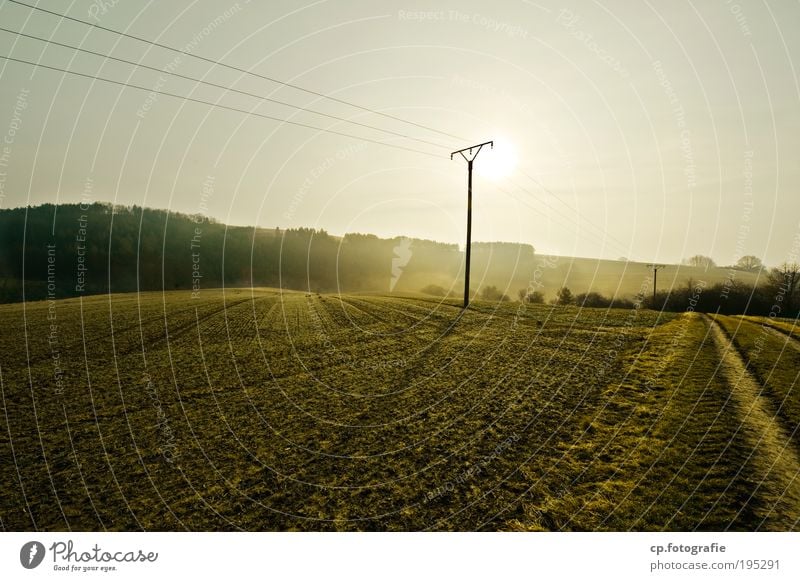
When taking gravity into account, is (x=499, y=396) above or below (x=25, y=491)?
above

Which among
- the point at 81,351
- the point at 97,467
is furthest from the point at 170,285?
the point at 97,467

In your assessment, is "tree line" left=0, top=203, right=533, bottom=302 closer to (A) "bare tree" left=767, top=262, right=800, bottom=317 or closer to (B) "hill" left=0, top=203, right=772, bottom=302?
(B) "hill" left=0, top=203, right=772, bottom=302

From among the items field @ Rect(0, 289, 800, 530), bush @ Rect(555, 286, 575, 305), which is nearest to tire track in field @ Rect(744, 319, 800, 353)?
field @ Rect(0, 289, 800, 530)

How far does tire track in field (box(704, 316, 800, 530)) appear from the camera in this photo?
9305mm

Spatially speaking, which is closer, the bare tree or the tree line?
the bare tree

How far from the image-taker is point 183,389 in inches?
786

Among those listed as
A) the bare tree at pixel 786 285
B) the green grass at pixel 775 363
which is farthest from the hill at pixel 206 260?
the green grass at pixel 775 363

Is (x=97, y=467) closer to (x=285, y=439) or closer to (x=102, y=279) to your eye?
(x=285, y=439)

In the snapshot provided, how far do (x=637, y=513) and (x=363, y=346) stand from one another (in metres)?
21.2

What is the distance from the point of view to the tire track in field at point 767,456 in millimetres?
9305

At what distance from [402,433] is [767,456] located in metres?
11.9

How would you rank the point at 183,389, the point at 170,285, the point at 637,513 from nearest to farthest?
the point at 637,513
the point at 183,389
the point at 170,285

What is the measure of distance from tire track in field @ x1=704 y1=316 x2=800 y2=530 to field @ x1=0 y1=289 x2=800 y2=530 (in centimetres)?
8

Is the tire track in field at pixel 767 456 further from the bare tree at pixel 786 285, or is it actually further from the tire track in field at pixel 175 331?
the bare tree at pixel 786 285
